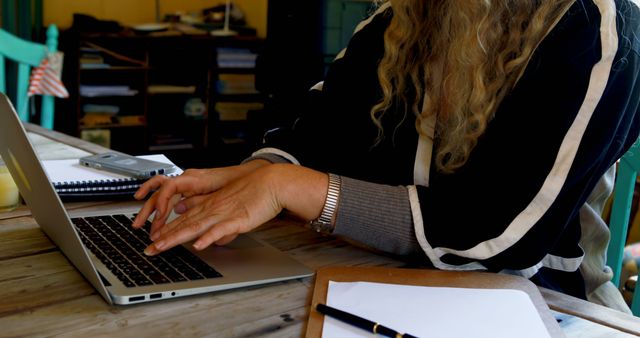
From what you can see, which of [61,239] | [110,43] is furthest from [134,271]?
[110,43]

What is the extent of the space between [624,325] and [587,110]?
0.93 feet

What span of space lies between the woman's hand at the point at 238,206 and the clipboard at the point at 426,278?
4.5 inches

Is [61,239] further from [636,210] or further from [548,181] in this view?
[636,210]

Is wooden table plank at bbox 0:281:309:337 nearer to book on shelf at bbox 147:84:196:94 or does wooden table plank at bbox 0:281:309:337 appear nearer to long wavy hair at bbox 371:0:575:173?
long wavy hair at bbox 371:0:575:173

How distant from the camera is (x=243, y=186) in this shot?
0.99 metres

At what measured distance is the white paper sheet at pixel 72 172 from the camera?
4.14 feet

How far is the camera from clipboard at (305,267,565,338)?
0.88m

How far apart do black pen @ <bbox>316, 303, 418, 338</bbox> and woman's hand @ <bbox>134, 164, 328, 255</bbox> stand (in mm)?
194

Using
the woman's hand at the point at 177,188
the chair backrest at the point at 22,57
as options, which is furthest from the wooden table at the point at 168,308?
the chair backrest at the point at 22,57

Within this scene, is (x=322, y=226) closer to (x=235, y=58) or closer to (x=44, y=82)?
(x=44, y=82)

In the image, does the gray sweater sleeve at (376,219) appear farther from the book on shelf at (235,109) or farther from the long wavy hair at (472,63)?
the book on shelf at (235,109)

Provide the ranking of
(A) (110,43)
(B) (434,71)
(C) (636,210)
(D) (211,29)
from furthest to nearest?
(D) (211,29), (A) (110,43), (C) (636,210), (B) (434,71)

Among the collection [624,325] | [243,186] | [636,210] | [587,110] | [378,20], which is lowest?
[636,210]

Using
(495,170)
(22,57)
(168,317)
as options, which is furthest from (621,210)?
(22,57)
